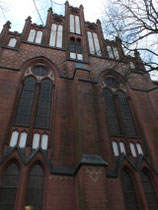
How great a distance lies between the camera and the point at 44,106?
31.4ft

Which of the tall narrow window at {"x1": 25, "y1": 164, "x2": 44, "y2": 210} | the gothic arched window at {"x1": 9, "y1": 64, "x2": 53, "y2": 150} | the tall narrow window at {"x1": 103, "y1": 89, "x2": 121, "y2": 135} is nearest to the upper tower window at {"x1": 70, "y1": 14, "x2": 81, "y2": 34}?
the gothic arched window at {"x1": 9, "y1": 64, "x2": 53, "y2": 150}

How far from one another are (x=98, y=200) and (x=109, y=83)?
8384 mm

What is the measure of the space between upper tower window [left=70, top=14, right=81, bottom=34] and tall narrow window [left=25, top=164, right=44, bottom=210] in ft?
41.8

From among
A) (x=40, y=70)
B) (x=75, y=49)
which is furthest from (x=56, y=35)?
(x=40, y=70)

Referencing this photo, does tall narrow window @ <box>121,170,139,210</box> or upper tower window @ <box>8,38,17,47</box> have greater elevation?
upper tower window @ <box>8,38,17,47</box>

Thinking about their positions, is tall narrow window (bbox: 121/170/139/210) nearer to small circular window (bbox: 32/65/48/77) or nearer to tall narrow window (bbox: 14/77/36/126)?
tall narrow window (bbox: 14/77/36/126)

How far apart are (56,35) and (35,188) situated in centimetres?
1220

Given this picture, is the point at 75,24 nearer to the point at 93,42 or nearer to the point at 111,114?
the point at 93,42

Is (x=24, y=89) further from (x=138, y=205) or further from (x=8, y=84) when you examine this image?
(x=138, y=205)

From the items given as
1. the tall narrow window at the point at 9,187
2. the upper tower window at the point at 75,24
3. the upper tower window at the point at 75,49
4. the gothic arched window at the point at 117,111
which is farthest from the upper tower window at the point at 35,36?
the tall narrow window at the point at 9,187

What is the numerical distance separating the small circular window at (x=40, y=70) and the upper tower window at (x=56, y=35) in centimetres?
292

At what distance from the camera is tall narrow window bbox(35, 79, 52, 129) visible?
8.84 metres

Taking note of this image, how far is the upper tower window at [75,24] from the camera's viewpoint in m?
15.6

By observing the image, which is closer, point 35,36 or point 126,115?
point 126,115
